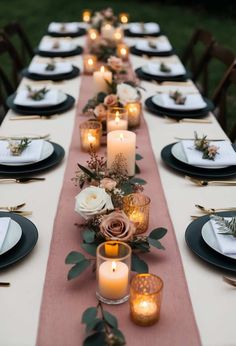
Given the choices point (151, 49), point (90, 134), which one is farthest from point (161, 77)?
point (90, 134)

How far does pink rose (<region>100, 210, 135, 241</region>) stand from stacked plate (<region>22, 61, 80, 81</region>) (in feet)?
5.99

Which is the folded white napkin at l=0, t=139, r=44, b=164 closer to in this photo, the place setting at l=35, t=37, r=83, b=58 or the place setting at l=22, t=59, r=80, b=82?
the place setting at l=22, t=59, r=80, b=82

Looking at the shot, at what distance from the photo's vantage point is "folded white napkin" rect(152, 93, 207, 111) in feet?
7.89

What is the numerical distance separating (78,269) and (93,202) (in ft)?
0.60

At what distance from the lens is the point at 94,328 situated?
1.06m

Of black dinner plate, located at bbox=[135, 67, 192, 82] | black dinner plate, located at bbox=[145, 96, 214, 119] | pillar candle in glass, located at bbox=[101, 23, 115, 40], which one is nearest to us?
black dinner plate, located at bbox=[145, 96, 214, 119]

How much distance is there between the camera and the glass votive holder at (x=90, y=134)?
197 centimetres

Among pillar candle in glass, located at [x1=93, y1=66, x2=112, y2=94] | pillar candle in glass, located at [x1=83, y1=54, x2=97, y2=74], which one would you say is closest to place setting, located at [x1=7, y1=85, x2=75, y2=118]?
pillar candle in glass, located at [x1=93, y1=66, x2=112, y2=94]

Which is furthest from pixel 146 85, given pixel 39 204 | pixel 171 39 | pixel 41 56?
pixel 171 39

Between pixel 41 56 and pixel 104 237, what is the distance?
245 cm

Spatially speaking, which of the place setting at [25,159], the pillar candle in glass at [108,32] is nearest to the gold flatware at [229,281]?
the place setting at [25,159]

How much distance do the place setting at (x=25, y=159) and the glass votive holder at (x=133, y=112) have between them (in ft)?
1.33

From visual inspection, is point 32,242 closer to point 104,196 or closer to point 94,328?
point 104,196

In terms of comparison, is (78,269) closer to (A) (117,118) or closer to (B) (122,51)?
(A) (117,118)
